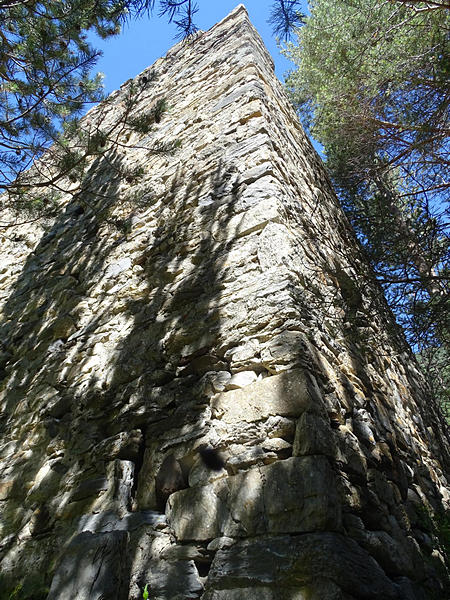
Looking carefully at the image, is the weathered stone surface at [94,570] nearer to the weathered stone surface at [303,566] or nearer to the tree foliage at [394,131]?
the weathered stone surface at [303,566]

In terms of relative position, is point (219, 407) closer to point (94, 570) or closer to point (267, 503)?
point (267, 503)

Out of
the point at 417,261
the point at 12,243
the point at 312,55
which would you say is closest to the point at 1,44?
the point at 12,243

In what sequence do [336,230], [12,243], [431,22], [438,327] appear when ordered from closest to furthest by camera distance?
[438,327]
[336,230]
[431,22]
[12,243]

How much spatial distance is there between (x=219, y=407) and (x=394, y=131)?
477cm

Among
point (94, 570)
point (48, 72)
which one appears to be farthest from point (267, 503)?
point (48, 72)

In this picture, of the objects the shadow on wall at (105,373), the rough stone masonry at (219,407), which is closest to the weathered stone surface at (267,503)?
the rough stone masonry at (219,407)

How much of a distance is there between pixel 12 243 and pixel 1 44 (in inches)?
109

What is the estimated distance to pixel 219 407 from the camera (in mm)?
1906

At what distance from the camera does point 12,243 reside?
5.85 meters

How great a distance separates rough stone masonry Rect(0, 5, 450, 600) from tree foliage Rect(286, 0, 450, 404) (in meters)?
0.33

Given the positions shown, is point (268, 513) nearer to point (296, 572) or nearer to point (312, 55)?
point (296, 572)

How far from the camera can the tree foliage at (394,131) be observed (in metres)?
2.86

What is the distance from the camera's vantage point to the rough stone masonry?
1534 mm

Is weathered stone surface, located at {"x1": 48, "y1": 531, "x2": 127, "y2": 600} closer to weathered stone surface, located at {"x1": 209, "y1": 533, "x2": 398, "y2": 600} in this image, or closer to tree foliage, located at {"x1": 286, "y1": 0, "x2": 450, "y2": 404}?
weathered stone surface, located at {"x1": 209, "y1": 533, "x2": 398, "y2": 600}
